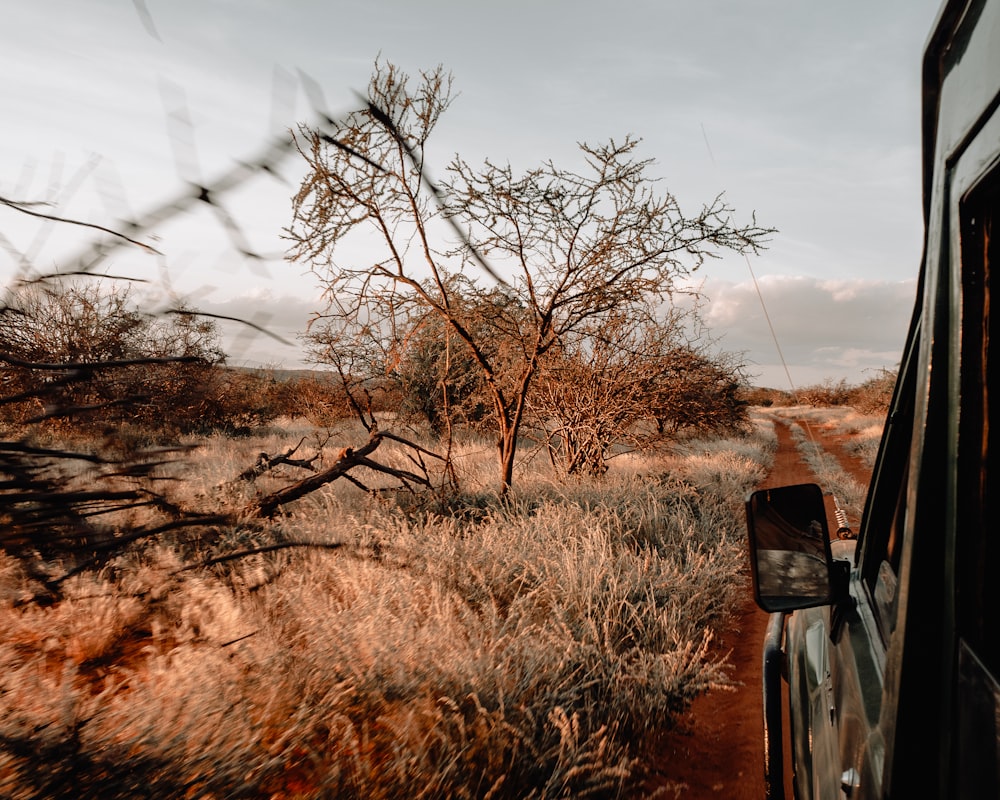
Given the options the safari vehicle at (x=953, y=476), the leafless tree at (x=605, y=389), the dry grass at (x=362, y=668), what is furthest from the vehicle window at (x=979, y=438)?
the leafless tree at (x=605, y=389)

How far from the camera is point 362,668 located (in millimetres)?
2756

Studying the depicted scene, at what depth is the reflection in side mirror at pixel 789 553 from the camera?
1260 mm

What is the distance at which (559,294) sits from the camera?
563 centimetres

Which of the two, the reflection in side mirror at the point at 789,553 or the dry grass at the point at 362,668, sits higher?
the reflection in side mirror at the point at 789,553

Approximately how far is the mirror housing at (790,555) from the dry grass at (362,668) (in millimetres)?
1063

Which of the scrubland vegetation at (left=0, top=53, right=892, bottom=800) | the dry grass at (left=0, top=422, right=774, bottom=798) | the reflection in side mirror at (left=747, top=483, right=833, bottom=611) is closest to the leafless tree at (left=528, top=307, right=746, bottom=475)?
the scrubland vegetation at (left=0, top=53, right=892, bottom=800)

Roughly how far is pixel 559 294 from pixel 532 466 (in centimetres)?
470

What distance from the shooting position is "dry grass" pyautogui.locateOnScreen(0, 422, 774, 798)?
6.20ft

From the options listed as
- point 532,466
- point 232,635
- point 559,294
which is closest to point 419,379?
point 532,466

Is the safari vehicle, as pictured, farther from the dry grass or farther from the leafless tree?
the leafless tree

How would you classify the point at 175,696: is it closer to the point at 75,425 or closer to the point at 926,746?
the point at 75,425

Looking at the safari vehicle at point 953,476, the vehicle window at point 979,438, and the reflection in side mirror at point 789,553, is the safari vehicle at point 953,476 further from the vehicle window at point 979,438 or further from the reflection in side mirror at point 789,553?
the reflection in side mirror at point 789,553

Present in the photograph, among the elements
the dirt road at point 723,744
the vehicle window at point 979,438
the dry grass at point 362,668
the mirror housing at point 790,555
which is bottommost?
the dirt road at point 723,744

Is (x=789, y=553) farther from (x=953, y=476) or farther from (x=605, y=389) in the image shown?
(x=605, y=389)
